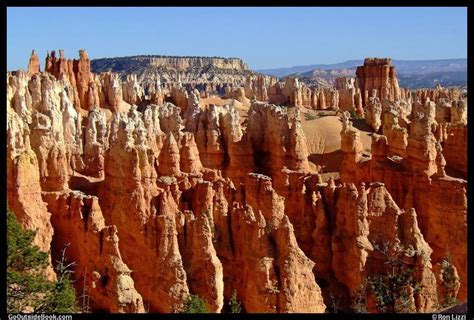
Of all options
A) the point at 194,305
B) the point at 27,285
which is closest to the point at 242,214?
the point at 194,305

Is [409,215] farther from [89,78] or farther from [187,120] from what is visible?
[89,78]

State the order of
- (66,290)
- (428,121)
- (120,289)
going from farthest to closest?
(428,121) < (120,289) < (66,290)

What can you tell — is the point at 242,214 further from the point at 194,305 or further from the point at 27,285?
the point at 27,285

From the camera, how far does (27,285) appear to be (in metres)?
15.5

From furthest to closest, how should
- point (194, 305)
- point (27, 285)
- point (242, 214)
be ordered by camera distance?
point (242, 214)
point (194, 305)
point (27, 285)

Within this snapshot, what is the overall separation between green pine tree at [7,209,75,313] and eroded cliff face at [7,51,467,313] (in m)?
3.88

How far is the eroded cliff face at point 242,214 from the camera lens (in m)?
20.5

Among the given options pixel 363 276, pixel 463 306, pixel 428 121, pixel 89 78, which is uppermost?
pixel 89 78

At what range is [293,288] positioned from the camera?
20281 mm

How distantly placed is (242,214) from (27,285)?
902cm

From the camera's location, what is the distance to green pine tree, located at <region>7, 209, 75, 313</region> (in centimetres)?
1541

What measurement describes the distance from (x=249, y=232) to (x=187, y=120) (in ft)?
57.5

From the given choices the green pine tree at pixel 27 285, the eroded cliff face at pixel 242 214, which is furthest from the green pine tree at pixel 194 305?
the green pine tree at pixel 27 285

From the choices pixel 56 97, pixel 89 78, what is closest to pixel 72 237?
pixel 56 97
